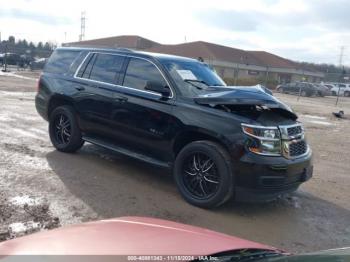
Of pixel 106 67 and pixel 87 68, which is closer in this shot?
pixel 106 67

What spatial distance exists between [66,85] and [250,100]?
345 cm

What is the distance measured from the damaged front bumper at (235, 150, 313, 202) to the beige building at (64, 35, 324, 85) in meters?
45.8

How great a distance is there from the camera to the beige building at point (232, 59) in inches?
2368

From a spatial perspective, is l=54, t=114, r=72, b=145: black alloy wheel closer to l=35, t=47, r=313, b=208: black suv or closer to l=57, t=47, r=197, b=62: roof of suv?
l=35, t=47, r=313, b=208: black suv

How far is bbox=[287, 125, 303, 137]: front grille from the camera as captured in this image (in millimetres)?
5761

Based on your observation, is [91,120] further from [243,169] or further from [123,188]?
[243,169]

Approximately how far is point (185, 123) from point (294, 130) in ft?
4.56

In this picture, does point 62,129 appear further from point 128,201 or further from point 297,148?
point 297,148

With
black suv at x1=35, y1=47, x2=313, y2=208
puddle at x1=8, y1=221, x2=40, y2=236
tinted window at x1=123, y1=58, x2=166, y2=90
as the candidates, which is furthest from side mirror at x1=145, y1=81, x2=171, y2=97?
puddle at x1=8, y1=221, x2=40, y2=236

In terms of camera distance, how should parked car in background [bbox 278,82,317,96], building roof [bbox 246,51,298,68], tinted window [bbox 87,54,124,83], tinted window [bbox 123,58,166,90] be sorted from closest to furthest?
tinted window [bbox 123,58,166,90] → tinted window [bbox 87,54,124,83] → parked car in background [bbox 278,82,317,96] → building roof [bbox 246,51,298,68]

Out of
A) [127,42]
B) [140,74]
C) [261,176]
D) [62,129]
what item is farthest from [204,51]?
[261,176]

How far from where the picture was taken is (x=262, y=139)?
5.44m

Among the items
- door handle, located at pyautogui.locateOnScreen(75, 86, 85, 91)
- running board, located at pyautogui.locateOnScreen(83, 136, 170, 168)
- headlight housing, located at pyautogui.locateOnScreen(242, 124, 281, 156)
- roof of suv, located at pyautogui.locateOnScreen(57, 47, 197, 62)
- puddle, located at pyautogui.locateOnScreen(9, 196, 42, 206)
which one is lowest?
puddle, located at pyautogui.locateOnScreen(9, 196, 42, 206)

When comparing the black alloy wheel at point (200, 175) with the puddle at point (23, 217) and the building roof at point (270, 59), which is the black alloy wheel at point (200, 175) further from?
the building roof at point (270, 59)
